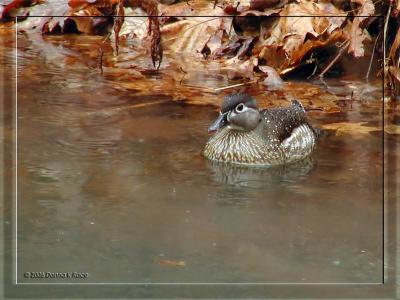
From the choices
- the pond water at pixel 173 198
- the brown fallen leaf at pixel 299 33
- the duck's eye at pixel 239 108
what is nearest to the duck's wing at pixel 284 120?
the pond water at pixel 173 198

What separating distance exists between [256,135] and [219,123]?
0.49 meters

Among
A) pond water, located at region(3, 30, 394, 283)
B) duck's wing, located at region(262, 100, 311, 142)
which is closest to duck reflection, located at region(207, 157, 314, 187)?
pond water, located at region(3, 30, 394, 283)

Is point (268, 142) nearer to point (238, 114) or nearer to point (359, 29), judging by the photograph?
point (238, 114)

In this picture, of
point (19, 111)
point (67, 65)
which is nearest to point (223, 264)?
point (19, 111)

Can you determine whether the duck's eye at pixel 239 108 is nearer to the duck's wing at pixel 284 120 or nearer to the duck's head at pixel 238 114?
the duck's head at pixel 238 114

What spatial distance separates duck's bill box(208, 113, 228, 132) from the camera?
7489 mm

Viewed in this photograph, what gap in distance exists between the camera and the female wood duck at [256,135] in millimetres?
7629

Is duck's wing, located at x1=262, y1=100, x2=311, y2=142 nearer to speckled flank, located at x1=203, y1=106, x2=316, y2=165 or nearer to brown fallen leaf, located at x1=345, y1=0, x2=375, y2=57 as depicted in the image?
speckled flank, located at x1=203, y1=106, x2=316, y2=165

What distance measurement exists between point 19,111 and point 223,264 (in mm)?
3420

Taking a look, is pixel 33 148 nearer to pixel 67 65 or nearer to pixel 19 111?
pixel 19 111

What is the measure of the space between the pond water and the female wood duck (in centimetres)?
13

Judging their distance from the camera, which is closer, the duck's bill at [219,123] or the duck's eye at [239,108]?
the duck's bill at [219,123]

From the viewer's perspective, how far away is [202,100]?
880 cm

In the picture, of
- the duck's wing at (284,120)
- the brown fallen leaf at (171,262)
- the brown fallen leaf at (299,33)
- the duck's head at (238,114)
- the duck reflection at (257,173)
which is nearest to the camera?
the brown fallen leaf at (171,262)
